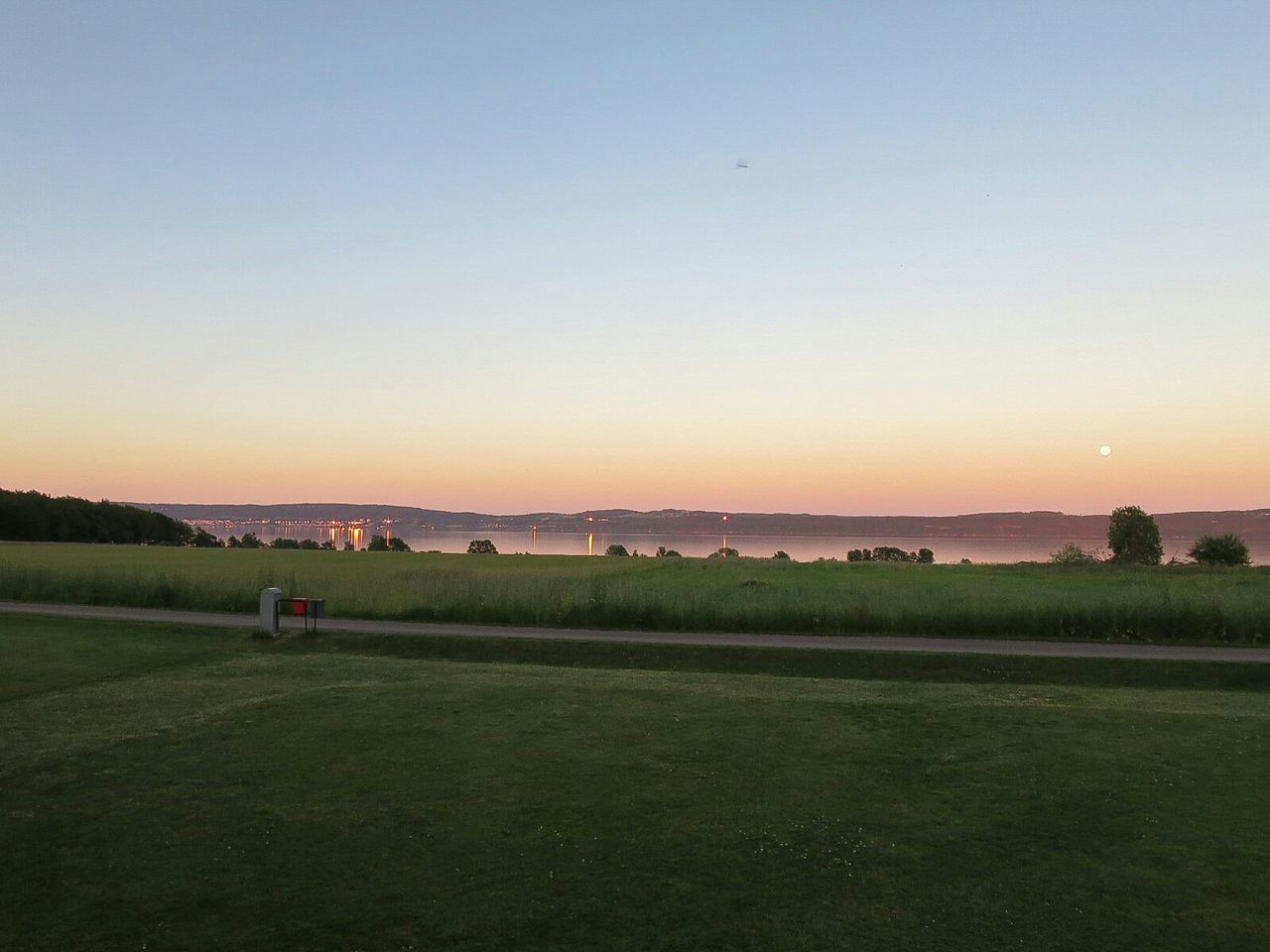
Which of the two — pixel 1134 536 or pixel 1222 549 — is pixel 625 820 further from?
pixel 1134 536

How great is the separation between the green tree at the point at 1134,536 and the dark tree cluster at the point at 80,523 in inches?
2939

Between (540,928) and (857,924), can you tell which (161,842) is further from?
(857,924)

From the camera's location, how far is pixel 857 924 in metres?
5.67

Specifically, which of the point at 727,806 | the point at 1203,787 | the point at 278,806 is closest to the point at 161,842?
the point at 278,806

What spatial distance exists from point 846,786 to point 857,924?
9.49ft

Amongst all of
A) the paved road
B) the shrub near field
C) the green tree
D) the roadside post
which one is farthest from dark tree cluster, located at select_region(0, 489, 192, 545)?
the green tree

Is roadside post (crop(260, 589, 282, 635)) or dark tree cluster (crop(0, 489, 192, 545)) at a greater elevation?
dark tree cluster (crop(0, 489, 192, 545))

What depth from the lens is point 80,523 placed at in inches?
3258

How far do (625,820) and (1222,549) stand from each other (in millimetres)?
58209

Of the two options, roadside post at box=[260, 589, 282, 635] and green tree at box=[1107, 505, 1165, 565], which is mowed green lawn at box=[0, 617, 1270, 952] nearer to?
roadside post at box=[260, 589, 282, 635]

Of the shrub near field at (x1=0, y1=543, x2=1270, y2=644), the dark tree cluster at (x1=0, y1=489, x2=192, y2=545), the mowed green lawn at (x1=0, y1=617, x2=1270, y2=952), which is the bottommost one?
the mowed green lawn at (x1=0, y1=617, x2=1270, y2=952)

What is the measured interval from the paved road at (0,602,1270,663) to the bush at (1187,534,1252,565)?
4191 cm

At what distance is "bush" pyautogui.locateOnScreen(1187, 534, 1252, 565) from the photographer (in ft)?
177

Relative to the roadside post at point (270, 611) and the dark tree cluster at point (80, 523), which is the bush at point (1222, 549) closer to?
the roadside post at point (270, 611)
